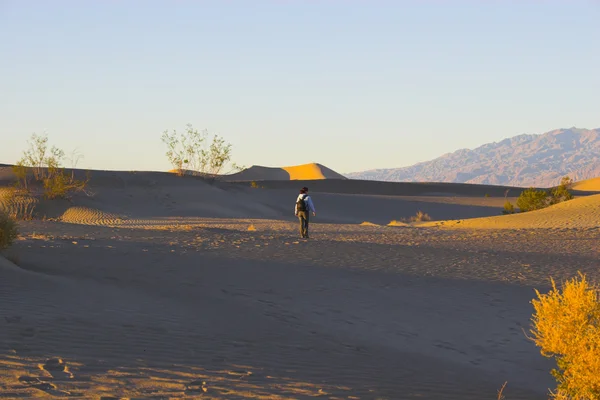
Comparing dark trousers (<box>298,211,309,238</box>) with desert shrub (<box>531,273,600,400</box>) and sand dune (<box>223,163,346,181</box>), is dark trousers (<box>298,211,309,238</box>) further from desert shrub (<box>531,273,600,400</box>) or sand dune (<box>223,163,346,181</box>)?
sand dune (<box>223,163,346,181</box>)

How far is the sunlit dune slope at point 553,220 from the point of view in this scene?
29.8 metres

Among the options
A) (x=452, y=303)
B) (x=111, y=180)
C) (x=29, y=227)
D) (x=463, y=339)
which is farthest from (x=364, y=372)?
(x=111, y=180)

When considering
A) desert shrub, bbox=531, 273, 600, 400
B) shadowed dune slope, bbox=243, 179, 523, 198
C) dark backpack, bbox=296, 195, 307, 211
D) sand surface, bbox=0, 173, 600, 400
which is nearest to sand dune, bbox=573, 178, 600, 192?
shadowed dune slope, bbox=243, 179, 523, 198

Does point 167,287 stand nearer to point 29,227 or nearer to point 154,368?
point 154,368

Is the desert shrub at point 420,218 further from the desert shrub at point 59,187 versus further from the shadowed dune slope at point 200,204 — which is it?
the desert shrub at point 59,187

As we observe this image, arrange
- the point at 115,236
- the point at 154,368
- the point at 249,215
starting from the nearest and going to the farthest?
the point at 154,368 < the point at 115,236 < the point at 249,215

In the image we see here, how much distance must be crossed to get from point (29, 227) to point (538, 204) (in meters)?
27.7

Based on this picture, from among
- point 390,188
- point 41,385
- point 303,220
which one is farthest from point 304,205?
point 390,188

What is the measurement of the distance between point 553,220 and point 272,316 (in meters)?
23.1

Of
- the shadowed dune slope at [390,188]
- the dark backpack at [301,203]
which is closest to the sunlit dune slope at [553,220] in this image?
the dark backpack at [301,203]

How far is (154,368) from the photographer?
7512mm

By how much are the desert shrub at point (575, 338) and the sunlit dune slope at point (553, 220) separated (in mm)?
22224

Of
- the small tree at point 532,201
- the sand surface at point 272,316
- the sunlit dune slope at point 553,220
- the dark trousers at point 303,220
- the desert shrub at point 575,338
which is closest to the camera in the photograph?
the desert shrub at point 575,338

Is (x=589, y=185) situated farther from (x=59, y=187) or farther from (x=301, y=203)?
(x=301, y=203)
